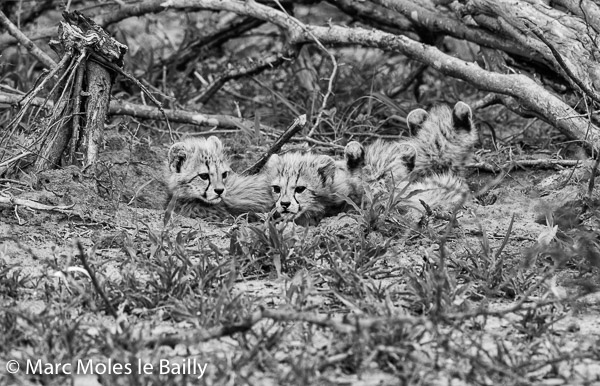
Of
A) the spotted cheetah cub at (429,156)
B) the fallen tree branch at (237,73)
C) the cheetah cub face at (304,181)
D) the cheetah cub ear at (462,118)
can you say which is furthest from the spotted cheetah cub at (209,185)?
the fallen tree branch at (237,73)

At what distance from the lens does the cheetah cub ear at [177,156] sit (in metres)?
6.81

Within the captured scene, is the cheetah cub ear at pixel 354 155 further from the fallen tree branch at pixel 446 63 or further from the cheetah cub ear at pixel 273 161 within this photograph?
the fallen tree branch at pixel 446 63

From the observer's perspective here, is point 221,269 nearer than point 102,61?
Yes

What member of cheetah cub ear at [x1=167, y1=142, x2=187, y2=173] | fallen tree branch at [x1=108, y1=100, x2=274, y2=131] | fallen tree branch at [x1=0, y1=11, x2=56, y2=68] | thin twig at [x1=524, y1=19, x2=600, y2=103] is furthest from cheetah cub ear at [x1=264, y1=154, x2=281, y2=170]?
fallen tree branch at [x1=0, y1=11, x2=56, y2=68]

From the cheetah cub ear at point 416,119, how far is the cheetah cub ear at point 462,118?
0.26 meters

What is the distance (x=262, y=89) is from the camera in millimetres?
9352

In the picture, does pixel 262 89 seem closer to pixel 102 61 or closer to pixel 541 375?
pixel 102 61

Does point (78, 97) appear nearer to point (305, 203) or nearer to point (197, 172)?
point (197, 172)

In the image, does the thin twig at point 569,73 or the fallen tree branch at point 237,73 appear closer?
the thin twig at point 569,73

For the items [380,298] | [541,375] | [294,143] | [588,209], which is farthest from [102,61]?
[541,375]

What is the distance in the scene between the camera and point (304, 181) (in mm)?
6707

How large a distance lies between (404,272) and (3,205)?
242 centimetres

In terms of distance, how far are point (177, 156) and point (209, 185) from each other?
329mm

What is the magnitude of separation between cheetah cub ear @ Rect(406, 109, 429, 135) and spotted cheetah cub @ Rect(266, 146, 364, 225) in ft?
2.35
